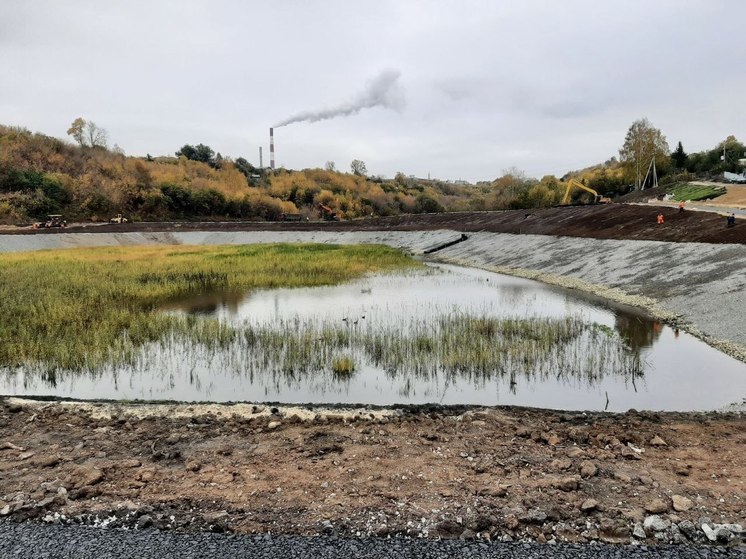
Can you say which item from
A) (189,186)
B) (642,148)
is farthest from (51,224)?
(642,148)

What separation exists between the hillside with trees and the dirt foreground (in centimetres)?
6134

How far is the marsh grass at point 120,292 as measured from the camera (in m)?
11.2

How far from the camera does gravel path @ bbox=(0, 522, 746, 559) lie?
4051 millimetres

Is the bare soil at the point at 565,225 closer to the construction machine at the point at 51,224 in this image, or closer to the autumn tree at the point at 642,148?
the construction machine at the point at 51,224

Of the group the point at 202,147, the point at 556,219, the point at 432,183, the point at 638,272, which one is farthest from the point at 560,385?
the point at 432,183

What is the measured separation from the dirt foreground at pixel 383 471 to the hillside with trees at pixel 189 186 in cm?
6134

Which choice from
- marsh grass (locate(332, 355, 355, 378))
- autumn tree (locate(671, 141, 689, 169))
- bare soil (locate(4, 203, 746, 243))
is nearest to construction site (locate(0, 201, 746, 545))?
marsh grass (locate(332, 355, 355, 378))

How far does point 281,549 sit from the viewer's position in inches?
162

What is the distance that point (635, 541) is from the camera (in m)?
4.28

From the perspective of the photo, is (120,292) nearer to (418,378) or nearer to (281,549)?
(418,378)

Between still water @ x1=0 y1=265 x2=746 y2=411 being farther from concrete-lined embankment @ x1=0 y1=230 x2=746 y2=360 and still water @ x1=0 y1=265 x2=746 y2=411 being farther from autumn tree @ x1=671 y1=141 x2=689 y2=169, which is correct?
autumn tree @ x1=671 y1=141 x2=689 y2=169

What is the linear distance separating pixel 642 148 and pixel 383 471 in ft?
231

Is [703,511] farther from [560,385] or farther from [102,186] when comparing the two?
[102,186]

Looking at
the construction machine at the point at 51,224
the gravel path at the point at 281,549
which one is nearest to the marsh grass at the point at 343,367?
the gravel path at the point at 281,549
